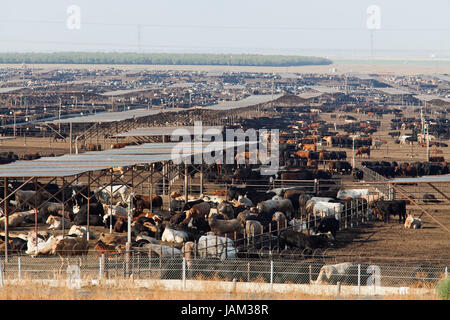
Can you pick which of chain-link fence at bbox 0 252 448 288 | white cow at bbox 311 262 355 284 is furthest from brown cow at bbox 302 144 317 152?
white cow at bbox 311 262 355 284

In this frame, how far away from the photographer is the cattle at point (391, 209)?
32.8m

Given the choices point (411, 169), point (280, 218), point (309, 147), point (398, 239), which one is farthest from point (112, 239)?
point (309, 147)

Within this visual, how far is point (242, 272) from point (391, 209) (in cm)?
1321

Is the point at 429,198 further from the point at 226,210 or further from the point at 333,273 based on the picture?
the point at 333,273

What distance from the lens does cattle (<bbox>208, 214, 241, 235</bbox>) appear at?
29.1m

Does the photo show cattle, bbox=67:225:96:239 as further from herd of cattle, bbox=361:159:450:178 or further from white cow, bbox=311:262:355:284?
herd of cattle, bbox=361:159:450:178

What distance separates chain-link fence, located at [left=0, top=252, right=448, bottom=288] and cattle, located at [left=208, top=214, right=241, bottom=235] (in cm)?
620

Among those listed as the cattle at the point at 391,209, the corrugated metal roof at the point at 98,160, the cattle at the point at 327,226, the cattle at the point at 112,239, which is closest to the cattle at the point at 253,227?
the cattle at the point at 327,226

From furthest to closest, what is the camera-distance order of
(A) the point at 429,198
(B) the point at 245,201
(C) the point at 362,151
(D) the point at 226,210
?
(C) the point at 362,151, (A) the point at 429,198, (B) the point at 245,201, (D) the point at 226,210

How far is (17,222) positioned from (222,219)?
766 cm

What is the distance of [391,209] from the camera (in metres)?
32.8
